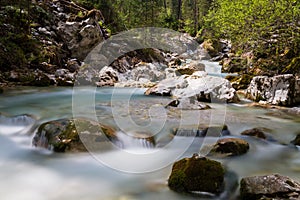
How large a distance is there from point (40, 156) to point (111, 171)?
4.59 ft

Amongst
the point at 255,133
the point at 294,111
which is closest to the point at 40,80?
the point at 255,133

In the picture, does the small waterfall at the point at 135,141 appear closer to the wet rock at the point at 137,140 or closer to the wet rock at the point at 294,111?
the wet rock at the point at 137,140

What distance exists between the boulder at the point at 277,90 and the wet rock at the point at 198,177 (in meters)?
6.18

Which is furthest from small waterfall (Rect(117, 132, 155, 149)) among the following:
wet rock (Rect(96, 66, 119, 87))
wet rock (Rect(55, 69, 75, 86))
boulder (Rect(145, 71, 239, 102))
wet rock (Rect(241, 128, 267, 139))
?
wet rock (Rect(96, 66, 119, 87))

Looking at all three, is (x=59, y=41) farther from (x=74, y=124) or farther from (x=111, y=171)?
(x=111, y=171)

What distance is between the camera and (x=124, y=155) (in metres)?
5.30

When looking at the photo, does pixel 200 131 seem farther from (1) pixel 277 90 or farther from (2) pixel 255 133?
(1) pixel 277 90

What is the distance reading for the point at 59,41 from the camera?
1623 cm

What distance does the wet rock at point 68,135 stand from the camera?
5156 millimetres

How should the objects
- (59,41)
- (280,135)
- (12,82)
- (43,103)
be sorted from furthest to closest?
(59,41) < (12,82) < (43,103) < (280,135)

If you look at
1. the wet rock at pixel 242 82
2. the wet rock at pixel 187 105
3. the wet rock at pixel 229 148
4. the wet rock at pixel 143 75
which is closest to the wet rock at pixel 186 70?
the wet rock at pixel 143 75

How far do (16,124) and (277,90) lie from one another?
799 centimetres

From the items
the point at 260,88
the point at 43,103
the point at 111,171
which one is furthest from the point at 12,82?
the point at 260,88

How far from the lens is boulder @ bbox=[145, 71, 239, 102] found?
33.0 ft
